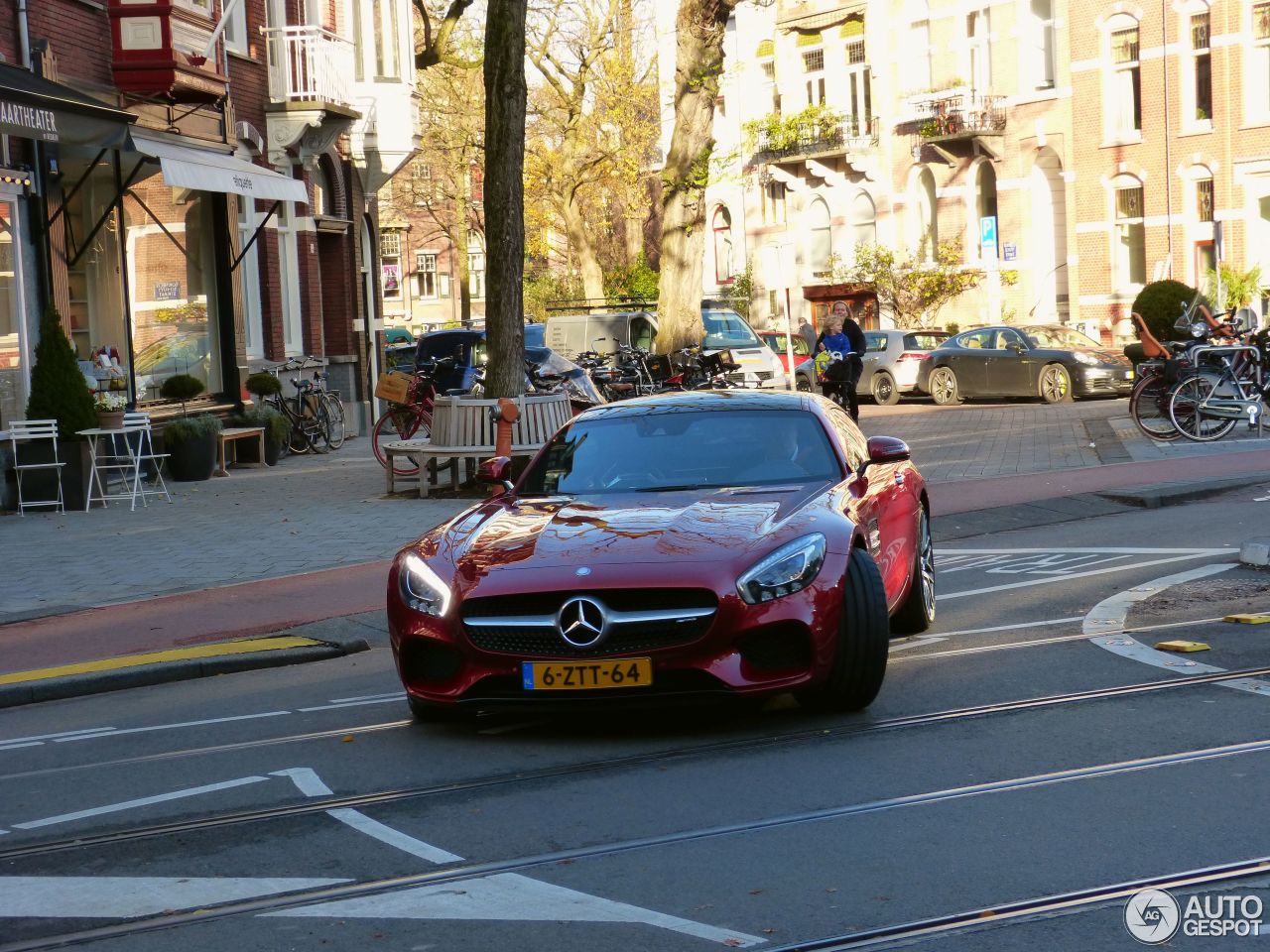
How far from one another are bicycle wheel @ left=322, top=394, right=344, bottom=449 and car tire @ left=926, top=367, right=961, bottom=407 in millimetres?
13107

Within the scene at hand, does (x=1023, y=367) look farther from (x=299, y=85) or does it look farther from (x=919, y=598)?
(x=919, y=598)

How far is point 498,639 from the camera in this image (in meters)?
6.70

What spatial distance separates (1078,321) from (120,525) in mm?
32414

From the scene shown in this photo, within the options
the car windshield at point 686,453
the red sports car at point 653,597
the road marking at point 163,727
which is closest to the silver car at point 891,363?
the car windshield at point 686,453

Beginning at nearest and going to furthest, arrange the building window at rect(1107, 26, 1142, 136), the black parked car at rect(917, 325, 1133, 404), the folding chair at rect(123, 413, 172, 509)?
the folding chair at rect(123, 413, 172, 509) → the black parked car at rect(917, 325, 1133, 404) → the building window at rect(1107, 26, 1142, 136)

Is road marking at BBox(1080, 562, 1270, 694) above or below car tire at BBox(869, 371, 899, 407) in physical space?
below

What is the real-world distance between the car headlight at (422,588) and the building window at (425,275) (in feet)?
289

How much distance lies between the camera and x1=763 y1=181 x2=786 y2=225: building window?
5619cm

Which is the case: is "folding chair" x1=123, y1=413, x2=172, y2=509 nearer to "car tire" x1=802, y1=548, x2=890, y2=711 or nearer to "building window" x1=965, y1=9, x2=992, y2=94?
"car tire" x1=802, y1=548, x2=890, y2=711

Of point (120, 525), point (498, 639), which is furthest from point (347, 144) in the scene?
point (498, 639)

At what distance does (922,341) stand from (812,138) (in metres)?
18.6

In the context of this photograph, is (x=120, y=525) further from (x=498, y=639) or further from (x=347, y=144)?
(x=347, y=144)

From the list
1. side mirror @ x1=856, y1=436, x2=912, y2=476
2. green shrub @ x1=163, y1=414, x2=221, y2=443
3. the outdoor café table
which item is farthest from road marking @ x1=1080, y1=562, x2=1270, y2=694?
green shrub @ x1=163, y1=414, x2=221, y2=443

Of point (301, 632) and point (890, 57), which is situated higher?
point (890, 57)
